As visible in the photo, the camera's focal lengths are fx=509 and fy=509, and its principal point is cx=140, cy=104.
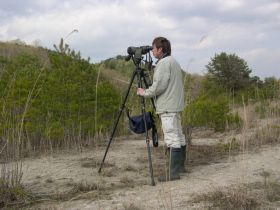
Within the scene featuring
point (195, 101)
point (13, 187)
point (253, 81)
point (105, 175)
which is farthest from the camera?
point (253, 81)

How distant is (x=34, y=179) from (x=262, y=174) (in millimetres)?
2842

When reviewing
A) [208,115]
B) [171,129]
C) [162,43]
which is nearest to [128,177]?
[171,129]

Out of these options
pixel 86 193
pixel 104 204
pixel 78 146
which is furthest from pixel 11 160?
pixel 78 146

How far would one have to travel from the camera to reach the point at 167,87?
6164 mm

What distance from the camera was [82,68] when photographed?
31.8 feet

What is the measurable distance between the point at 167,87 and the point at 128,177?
1.27 m

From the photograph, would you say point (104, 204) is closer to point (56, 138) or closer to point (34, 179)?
point (34, 179)

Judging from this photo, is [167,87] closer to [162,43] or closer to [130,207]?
[162,43]

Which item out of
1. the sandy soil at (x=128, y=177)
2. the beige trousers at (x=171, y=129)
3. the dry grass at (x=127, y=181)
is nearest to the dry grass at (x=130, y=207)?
the sandy soil at (x=128, y=177)

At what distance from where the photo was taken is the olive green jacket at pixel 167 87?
6074 millimetres

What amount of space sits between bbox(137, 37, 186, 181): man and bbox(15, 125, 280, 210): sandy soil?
0.31 m

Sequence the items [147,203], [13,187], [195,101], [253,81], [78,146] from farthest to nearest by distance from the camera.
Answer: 1. [253,81]
2. [195,101]
3. [78,146]
4. [13,187]
5. [147,203]

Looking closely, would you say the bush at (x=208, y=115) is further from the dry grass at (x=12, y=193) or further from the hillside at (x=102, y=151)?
the dry grass at (x=12, y=193)

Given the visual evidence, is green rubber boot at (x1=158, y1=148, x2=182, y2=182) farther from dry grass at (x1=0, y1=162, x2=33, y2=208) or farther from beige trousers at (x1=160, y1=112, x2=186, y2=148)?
dry grass at (x1=0, y1=162, x2=33, y2=208)
